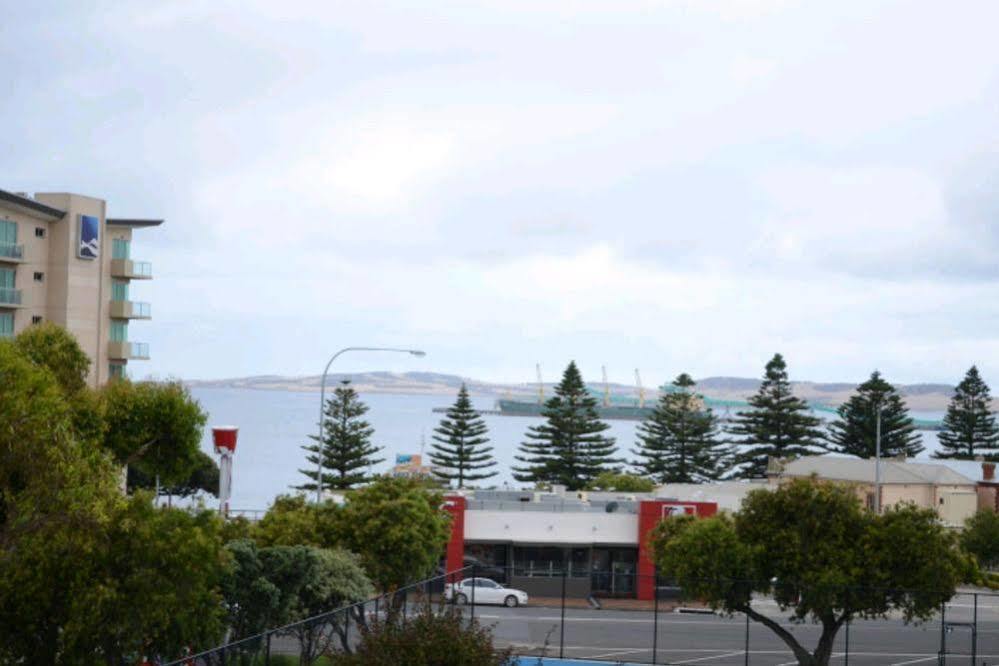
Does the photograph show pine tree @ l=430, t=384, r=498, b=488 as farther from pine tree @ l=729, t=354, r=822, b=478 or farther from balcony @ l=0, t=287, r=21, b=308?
balcony @ l=0, t=287, r=21, b=308

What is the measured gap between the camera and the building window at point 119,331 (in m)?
56.6

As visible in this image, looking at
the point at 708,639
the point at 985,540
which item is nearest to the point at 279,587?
the point at 708,639

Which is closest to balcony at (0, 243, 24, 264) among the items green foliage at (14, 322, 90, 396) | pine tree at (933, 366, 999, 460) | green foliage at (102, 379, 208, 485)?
green foliage at (102, 379, 208, 485)

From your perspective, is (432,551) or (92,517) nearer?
(92,517)

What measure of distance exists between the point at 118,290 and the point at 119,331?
5.48 feet

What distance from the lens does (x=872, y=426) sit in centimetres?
8175

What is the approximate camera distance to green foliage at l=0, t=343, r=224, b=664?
15617 mm

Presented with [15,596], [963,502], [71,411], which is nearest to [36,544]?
[15,596]

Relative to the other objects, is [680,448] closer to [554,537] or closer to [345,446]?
[345,446]

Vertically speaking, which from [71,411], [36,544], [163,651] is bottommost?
[163,651]

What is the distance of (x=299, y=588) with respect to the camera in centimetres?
2330

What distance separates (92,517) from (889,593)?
18.0 meters

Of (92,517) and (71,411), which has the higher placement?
(71,411)

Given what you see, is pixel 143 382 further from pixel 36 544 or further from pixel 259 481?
pixel 259 481
